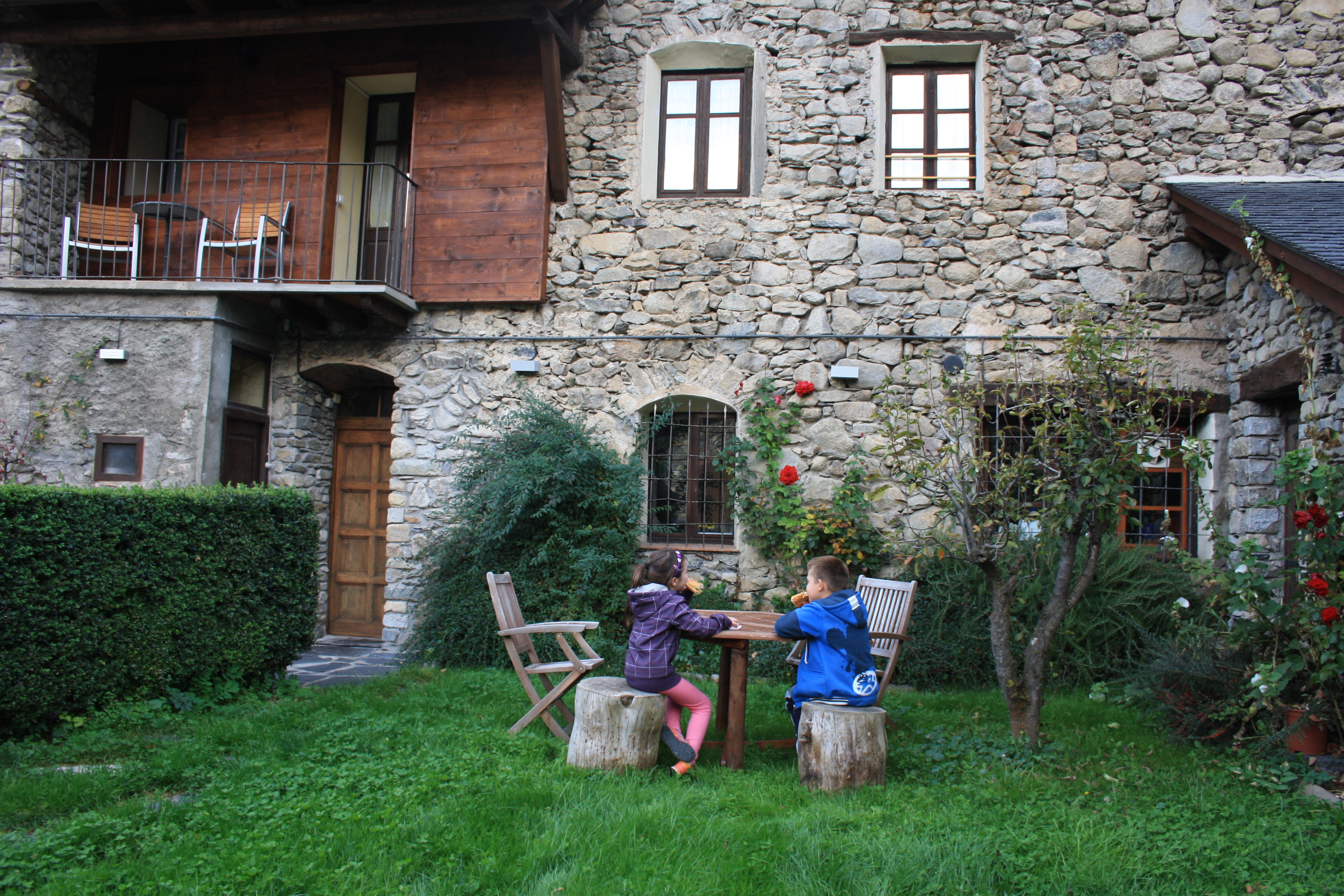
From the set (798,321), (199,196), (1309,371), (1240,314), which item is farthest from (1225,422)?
(199,196)

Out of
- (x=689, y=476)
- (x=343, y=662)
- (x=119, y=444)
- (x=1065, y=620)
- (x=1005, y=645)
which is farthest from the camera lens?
(x=689, y=476)

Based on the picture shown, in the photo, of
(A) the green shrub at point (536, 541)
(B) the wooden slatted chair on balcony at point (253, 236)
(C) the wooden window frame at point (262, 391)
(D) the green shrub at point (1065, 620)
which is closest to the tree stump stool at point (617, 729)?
(A) the green shrub at point (536, 541)

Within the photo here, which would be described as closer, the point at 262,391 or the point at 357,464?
the point at 262,391

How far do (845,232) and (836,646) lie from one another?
14.4 ft

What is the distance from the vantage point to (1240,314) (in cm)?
629

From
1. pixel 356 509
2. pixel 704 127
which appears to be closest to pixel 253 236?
pixel 356 509

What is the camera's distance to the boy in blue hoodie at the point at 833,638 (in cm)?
362

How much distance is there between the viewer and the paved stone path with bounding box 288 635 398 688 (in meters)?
5.96

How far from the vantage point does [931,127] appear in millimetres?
7215

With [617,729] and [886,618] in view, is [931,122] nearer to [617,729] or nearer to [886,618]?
[886,618]

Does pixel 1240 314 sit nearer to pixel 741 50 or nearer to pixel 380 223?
pixel 741 50

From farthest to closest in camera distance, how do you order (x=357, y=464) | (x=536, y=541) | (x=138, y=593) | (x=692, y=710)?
(x=357, y=464)
(x=536, y=541)
(x=138, y=593)
(x=692, y=710)

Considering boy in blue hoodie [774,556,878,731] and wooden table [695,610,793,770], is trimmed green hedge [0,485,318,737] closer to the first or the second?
wooden table [695,610,793,770]

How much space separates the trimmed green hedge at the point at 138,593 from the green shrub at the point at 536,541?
3.82 feet
